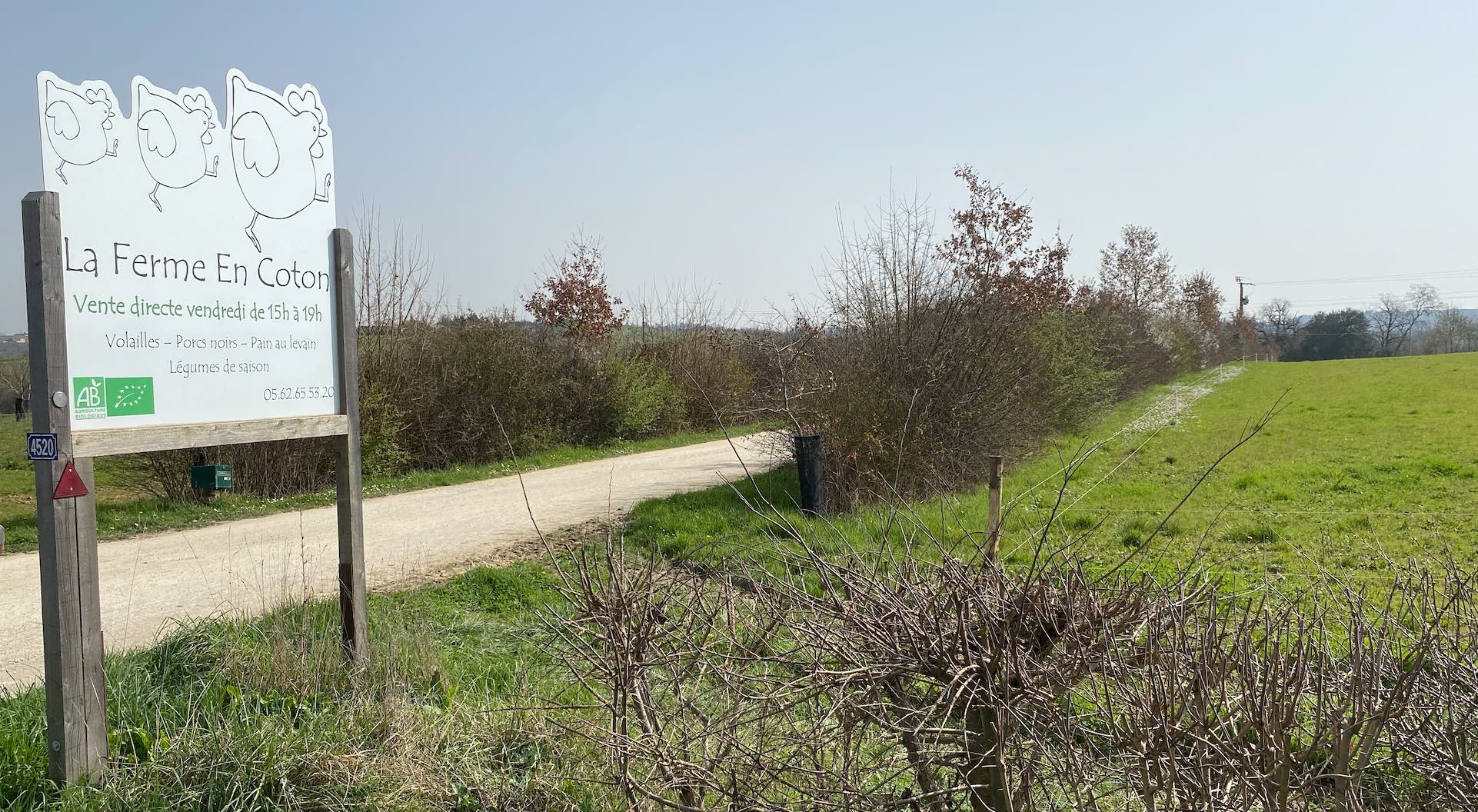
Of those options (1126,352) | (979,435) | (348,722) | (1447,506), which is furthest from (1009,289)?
(348,722)

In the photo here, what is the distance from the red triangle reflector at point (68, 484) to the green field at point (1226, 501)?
8.36ft

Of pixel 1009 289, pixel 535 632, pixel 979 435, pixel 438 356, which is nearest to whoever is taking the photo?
pixel 535 632

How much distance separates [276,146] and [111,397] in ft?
5.14

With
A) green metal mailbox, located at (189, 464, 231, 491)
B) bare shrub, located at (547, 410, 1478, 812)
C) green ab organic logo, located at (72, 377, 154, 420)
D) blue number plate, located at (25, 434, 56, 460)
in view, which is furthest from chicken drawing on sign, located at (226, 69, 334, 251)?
bare shrub, located at (547, 410, 1478, 812)

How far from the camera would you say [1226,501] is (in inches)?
498

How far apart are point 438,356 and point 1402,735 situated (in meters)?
16.5

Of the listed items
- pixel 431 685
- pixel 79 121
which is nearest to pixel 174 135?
pixel 79 121

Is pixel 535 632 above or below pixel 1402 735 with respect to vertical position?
below

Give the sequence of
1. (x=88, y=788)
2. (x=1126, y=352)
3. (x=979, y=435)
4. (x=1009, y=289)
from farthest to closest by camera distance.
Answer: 1. (x=1126, y=352)
2. (x=1009, y=289)
3. (x=979, y=435)
4. (x=88, y=788)

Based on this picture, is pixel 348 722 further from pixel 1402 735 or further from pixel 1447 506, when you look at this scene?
pixel 1447 506

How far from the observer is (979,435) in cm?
1252

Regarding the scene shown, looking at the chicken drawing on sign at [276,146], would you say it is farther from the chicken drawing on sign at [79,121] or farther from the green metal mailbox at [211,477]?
the green metal mailbox at [211,477]

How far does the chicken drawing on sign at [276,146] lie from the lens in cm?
486

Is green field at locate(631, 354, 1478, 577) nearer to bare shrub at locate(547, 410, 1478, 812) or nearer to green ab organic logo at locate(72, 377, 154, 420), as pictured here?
bare shrub at locate(547, 410, 1478, 812)
